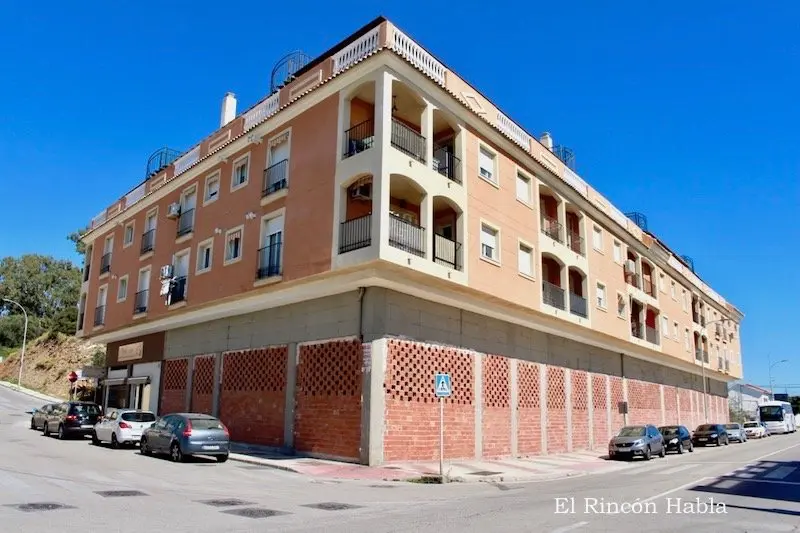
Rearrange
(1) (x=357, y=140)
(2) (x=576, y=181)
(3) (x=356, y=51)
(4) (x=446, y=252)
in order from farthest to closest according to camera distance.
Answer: (2) (x=576, y=181) → (4) (x=446, y=252) → (3) (x=356, y=51) → (1) (x=357, y=140)

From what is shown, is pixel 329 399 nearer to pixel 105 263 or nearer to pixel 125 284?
pixel 125 284

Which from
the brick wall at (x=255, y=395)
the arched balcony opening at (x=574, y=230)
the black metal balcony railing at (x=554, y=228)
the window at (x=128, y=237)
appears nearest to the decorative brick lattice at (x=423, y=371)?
the brick wall at (x=255, y=395)

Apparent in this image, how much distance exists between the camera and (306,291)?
21422 millimetres

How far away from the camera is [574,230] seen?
31.6 m

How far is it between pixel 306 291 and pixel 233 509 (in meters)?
11.8

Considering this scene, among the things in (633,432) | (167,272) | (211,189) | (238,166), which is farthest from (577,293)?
(167,272)

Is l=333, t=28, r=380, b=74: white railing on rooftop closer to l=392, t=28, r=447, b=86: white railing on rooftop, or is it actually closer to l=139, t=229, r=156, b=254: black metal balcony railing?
l=392, t=28, r=447, b=86: white railing on rooftop

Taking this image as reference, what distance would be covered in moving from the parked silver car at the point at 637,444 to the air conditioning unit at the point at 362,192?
15288mm

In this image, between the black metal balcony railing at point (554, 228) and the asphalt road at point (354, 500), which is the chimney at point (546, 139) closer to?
the black metal balcony railing at point (554, 228)

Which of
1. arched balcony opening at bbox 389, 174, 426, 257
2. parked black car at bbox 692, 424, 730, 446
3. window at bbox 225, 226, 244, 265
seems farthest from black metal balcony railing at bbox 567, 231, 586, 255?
window at bbox 225, 226, 244, 265

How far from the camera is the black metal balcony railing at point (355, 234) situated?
61.0 ft

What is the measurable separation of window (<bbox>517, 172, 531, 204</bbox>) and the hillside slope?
140 ft

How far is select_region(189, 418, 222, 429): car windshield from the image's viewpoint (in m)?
18.6

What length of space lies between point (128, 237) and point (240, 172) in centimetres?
1242
